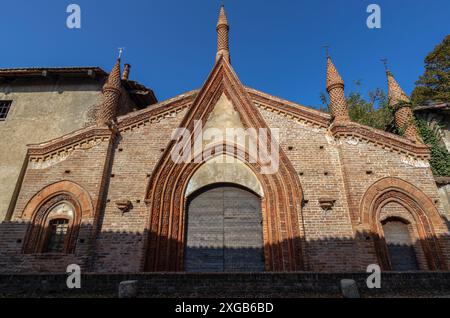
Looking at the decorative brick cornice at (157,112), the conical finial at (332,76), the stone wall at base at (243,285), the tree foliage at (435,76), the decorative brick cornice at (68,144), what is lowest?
the stone wall at base at (243,285)

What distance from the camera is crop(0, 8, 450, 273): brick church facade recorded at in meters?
8.80

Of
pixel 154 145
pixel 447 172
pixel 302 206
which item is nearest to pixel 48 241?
pixel 154 145

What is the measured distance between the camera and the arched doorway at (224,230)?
9.20 metres

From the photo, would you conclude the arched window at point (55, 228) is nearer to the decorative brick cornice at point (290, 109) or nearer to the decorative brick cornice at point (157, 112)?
the decorative brick cornice at point (157, 112)

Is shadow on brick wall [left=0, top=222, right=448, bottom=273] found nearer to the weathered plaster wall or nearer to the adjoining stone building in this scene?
the weathered plaster wall

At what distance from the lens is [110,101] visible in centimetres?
1115

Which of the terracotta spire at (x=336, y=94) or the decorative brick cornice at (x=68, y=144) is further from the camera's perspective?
the terracotta spire at (x=336, y=94)

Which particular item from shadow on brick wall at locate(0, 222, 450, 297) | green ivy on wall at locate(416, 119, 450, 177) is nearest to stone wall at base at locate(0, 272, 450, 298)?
shadow on brick wall at locate(0, 222, 450, 297)

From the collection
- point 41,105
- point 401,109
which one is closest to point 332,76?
point 401,109

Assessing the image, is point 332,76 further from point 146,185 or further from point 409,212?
point 146,185

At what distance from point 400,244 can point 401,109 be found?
17.1 feet

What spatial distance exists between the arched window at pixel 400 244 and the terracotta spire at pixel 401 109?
325 centimetres

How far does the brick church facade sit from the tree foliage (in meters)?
12.5

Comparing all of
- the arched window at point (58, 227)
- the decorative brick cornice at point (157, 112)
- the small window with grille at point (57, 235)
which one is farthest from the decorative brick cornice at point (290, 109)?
the small window with grille at point (57, 235)
